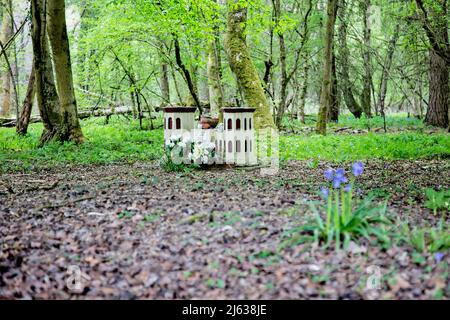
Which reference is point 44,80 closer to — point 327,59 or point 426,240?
point 327,59

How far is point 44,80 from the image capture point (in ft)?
35.9

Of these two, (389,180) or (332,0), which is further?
(332,0)

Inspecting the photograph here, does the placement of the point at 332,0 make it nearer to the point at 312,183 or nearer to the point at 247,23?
the point at 247,23

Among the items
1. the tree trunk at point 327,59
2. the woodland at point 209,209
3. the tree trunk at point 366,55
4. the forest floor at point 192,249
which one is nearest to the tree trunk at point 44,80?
the woodland at point 209,209

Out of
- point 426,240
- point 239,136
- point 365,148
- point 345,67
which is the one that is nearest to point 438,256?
point 426,240

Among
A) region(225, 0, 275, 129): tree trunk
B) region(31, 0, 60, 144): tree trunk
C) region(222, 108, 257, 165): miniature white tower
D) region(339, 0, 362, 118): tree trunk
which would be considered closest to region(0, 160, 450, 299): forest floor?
region(222, 108, 257, 165): miniature white tower

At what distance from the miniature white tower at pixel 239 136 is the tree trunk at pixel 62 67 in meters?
5.00

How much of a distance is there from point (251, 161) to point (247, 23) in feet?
14.5

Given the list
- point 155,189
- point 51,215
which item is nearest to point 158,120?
point 155,189

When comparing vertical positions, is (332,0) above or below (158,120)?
above

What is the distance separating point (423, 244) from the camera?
10.5 ft

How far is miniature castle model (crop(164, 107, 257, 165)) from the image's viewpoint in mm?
7301

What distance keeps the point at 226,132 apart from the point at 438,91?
11.5 m

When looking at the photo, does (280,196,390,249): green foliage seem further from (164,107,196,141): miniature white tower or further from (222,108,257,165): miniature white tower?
(164,107,196,141): miniature white tower
